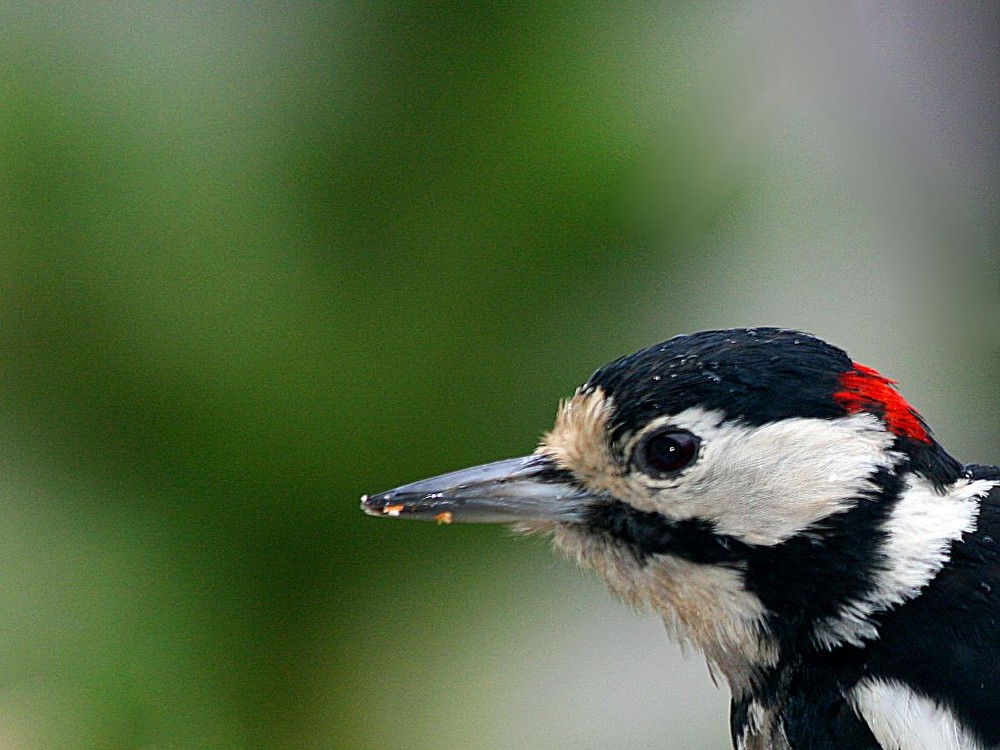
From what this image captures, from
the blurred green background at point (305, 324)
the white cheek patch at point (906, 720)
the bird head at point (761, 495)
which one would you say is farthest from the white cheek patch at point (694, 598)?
the blurred green background at point (305, 324)

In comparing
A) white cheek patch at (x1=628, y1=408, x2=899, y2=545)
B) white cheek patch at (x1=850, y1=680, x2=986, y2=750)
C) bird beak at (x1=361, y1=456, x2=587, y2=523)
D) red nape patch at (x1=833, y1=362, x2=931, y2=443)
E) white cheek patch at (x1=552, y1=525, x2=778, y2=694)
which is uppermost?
red nape patch at (x1=833, y1=362, x2=931, y2=443)

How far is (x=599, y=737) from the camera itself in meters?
2.62

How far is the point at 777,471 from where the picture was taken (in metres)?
1.32

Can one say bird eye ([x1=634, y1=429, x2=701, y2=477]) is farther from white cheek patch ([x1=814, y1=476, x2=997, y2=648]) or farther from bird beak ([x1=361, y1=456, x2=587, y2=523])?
white cheek patch ([x1=814, y1=476, x2=997, y2=648])

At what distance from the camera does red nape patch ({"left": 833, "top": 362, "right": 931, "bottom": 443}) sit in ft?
4.42

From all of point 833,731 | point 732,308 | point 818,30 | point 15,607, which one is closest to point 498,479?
point 833,731

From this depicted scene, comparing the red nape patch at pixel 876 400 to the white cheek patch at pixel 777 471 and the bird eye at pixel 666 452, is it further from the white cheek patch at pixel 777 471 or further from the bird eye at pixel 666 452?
the bird eye at pixel 666 452

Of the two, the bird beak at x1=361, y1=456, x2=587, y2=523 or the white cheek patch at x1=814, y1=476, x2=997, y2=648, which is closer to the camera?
the white cheek patch at x1=814, y1=476, x2=997, y2=648

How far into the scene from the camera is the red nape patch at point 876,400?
1348 millimetres

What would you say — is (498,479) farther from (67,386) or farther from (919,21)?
(919,21)

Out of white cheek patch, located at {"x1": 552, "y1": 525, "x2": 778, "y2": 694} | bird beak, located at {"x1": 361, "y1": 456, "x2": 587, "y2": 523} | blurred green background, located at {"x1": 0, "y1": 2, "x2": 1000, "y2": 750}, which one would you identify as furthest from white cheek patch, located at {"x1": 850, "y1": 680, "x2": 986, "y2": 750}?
blurred green background, located at {"x1": 0, "y1": 2, "x2": 1000, "y2": 750}

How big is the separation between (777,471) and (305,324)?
116 centimetres

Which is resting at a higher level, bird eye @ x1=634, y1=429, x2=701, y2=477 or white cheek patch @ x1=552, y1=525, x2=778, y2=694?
bird eye @ x1=634, y1=429, x2=701, y2=477

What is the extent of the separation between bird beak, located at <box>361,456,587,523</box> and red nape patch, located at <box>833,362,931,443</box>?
0.31 m
